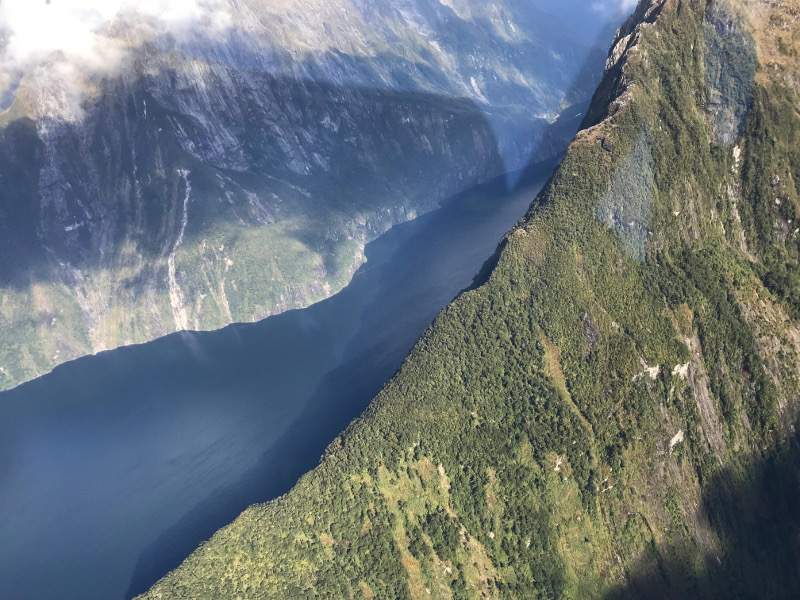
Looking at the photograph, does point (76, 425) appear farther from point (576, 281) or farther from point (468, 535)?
point (576, 281)

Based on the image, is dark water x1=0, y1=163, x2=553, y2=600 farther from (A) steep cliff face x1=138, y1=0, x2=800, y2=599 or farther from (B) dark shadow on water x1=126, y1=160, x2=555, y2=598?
(A) steep cliff face x1=138, y1=0, x2=800, y2=599

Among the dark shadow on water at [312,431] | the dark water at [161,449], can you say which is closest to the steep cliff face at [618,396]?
the dark shadow on water at [312,431]

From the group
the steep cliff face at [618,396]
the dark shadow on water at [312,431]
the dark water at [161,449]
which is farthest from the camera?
the dark water at [161,449]

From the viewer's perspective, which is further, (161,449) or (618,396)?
(161,449)

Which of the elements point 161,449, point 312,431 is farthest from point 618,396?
point 161,449

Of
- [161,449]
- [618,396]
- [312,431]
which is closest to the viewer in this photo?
[618,396]

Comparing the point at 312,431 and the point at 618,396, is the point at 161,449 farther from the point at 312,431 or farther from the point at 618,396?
the point at 618,396

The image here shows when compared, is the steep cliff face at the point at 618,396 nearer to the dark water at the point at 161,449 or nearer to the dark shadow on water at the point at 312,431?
the dark shadow on water at the point at 312,431
